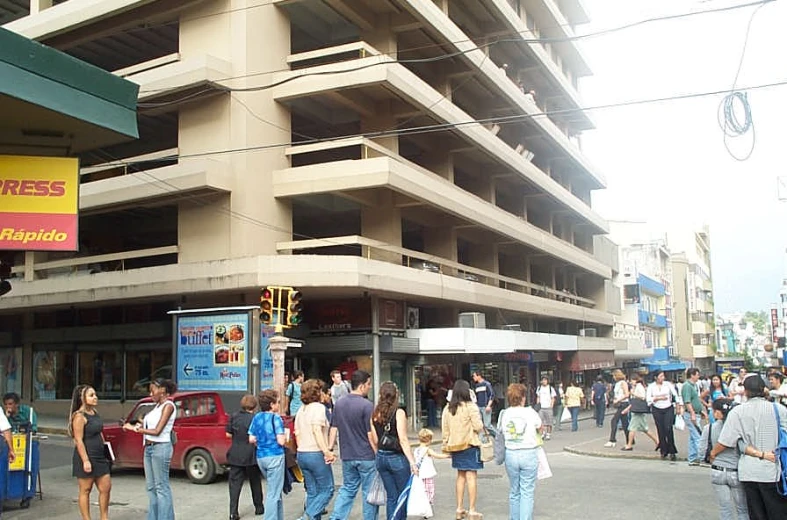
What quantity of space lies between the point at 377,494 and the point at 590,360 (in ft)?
118

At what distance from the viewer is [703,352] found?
90438mm

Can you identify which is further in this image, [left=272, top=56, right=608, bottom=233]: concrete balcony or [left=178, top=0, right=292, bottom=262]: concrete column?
[left=272, top=56, right=608, bottom=233]: concrete balcony

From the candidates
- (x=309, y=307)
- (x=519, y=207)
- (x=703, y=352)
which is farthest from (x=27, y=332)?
(x=703, y=352)

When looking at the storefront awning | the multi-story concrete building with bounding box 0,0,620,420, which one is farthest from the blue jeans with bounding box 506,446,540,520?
the storefront awning

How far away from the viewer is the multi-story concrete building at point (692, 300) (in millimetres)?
85438

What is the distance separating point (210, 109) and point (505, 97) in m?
14.9

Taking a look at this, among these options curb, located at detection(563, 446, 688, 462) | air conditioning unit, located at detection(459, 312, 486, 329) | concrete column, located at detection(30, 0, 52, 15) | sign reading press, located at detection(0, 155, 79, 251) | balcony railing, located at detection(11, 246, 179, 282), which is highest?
concrete column, located at detection(30, 0, 52, 15)

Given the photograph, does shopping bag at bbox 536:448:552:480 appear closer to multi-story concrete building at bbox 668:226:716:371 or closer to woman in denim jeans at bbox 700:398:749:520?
woman in denim jeans at bbox 700:398:749:520

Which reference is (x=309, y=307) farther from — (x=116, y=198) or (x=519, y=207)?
(x=519, y=207)

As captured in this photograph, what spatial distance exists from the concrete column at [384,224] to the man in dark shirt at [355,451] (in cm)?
1582

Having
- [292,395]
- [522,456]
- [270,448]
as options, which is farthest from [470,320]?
[270,448]

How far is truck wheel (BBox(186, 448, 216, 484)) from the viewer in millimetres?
13430

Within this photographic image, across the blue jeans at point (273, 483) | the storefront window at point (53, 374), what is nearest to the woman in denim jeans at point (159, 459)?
the blue jeans at point (273, 483)

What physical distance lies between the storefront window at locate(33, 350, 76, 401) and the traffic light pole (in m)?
11.4
